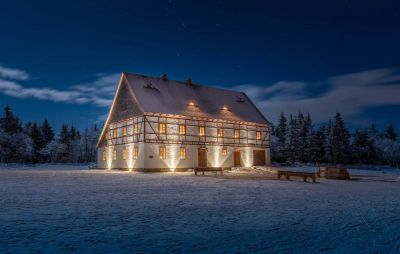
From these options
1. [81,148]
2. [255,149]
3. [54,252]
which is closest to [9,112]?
[81,148]

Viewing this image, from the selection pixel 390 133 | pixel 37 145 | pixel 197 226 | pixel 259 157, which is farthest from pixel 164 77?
pixel 390 133

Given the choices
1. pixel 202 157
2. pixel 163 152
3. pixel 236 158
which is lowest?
pixel 236 158

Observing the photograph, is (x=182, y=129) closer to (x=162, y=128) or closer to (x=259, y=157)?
(x=162, y=128)

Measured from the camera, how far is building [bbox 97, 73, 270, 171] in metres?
32.6

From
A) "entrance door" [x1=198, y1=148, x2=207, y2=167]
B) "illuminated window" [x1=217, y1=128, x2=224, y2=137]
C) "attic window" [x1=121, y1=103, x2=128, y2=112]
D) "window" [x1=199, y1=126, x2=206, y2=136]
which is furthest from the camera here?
"illuminated window" [x1=217, y1=128, x2=224, y2=137]

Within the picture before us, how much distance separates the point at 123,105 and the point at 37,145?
185ft

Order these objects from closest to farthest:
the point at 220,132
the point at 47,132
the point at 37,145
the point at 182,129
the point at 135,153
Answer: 1. the point at 135,153
2. the point at 182,129
3. the point at 220,132
4. the point at 37,145
5. the point at 47,132

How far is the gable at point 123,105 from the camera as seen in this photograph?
33938 mm

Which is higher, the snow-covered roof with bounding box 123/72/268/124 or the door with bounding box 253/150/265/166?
the snow-covered roof with bounding box 123/72/268/124

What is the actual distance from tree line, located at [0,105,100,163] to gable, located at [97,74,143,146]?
42422 mm

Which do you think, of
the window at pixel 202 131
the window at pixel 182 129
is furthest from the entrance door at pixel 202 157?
the window at pixel 182 129

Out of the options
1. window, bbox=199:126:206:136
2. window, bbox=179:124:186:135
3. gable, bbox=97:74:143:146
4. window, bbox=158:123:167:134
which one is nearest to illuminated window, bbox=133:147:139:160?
window, bbox=158:123:167:134

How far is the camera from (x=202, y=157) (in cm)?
3578

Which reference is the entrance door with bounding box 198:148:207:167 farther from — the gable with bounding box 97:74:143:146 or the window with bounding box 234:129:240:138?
the gable with bounding box 97:74:143:146
